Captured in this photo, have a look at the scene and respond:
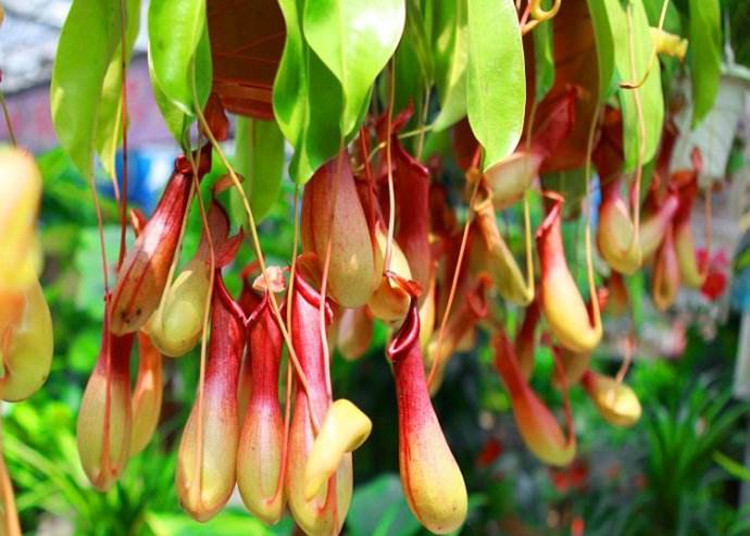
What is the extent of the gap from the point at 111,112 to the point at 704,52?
380 mm

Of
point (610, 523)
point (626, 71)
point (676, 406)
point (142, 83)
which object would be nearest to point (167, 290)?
point (626, 71)

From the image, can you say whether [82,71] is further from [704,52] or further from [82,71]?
[704,52]

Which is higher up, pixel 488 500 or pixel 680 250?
pixel 680 250

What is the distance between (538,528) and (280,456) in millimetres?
1855

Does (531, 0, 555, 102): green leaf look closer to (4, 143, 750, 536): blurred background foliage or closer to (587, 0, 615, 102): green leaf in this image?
(587, 0, 615, 102): green leaf

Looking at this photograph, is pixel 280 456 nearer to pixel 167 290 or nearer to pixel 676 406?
pixel 167 290

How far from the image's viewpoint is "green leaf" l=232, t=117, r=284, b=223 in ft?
1.88

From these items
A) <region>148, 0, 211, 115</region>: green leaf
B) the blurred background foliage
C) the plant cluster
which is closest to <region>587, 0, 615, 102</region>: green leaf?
the plant cluster

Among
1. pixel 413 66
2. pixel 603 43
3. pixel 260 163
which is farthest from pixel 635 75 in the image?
pixel 260 163

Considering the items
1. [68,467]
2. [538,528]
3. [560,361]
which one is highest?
[560,361]

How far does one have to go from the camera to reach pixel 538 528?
83.0 inches

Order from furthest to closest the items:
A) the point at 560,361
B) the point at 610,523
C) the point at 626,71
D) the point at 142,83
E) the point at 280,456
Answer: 1. the point at 142,83
2. the point at 610,523
3. the point at 560,361
4. the point at 626,71
5. the point at 280,456

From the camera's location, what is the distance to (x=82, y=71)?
44 centimetres

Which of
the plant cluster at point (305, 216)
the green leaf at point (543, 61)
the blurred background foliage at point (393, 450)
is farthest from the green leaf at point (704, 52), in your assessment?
the blurred background foliage at point (393, 450)
